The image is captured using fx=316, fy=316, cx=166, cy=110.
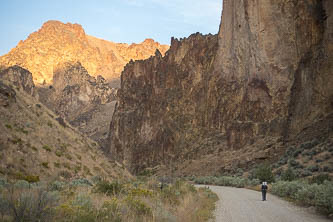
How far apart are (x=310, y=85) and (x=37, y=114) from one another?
3253 centimetres

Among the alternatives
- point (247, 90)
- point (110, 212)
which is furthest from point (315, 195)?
point (247, 90)

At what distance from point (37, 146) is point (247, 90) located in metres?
36.7

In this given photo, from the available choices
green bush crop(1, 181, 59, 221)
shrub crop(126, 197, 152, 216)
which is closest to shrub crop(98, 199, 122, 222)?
shrub crop(126, 197, 152, 216)

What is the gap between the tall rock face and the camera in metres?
39.9

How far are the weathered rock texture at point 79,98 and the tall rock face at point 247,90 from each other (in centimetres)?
5896

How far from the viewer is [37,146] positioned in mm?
18094

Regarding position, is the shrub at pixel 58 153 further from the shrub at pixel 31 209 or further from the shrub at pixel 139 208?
the shrub at pixel 31 209

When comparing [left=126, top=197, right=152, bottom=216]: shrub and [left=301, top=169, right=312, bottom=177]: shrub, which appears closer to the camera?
[left=126, top=197, right=152, bottom=216]: shrub

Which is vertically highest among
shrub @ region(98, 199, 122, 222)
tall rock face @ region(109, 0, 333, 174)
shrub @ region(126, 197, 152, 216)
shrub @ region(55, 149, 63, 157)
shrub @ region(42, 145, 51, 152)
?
tall rock face @ region(109, 0, 333, 174)

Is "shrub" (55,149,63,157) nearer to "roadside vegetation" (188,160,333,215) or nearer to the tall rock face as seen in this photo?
"roadside vegetation" (188,160,333,215)

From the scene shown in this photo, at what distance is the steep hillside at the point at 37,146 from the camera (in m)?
15.6

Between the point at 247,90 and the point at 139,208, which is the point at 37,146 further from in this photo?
the point at 247,90

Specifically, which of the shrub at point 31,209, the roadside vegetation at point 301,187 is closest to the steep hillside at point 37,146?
the shrub at point 31,209

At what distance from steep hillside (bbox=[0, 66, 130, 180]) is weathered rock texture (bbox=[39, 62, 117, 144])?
315 feet
